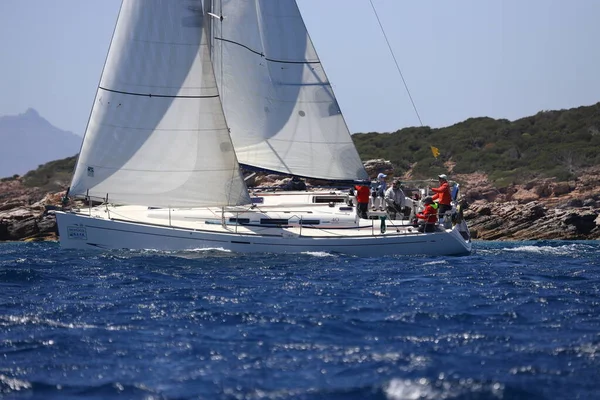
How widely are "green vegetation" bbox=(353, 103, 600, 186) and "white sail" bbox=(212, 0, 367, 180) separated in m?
24.5

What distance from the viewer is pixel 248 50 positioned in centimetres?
2520

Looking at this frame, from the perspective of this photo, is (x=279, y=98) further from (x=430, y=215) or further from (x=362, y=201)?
(x=430, y=215)

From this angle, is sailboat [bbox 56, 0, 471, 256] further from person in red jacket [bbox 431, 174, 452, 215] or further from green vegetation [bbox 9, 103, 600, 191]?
green vegetation [bbox 9, 103, 600, 191]

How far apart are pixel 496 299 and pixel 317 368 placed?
552 cm

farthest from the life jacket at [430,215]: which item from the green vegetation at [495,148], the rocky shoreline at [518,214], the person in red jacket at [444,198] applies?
the green vegetation at [495,148]

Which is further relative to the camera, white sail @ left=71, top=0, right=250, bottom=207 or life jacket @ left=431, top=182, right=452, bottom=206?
life jacket @ left=431, top=182, right=452, bottom=206

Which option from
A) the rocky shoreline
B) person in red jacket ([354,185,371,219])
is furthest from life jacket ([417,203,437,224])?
the rocky shoreline

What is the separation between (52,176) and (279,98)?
3644 centimetres

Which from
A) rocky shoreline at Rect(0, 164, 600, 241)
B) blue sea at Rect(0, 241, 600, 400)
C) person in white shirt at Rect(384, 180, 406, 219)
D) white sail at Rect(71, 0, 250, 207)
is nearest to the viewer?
blue sea at Rect(0, 241, 600, 400)

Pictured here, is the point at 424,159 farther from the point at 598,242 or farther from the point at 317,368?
the point at 317,368

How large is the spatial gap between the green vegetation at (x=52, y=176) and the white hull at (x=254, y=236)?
28.3 m

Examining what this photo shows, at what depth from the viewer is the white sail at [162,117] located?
77.0 ft

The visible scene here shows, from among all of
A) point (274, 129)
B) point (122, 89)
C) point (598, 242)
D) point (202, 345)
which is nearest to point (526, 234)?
point (598, 242)

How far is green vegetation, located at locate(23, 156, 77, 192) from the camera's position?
5391cm
